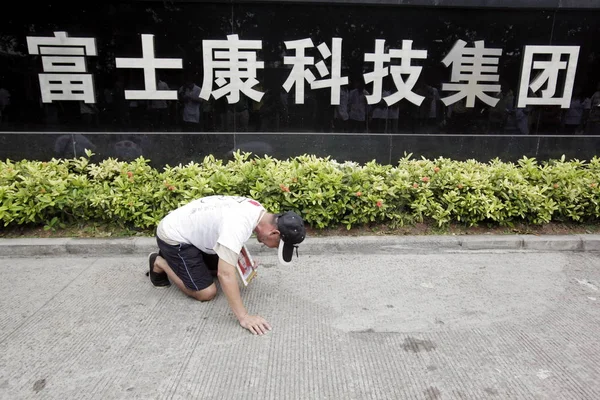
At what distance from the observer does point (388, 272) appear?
389 centimetres

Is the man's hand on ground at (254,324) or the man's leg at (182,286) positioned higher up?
the man's leg at (182,286)

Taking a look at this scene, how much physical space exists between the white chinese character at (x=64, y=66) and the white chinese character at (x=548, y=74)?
19.6 ft

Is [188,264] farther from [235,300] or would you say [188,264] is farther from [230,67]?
[230,67]

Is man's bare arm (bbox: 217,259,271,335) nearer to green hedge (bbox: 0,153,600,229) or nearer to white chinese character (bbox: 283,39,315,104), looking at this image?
green hedge (bbox: 0,153,600,229)

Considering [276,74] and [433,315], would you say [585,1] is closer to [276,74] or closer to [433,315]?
[276,74]

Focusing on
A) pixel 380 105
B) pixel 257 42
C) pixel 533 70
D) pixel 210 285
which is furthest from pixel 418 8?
pixel 210 285

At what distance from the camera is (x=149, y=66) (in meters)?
5.46

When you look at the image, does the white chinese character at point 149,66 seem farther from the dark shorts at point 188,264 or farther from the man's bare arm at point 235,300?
the man's bare arm at point 235,300

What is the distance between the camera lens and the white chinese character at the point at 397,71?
5.66m

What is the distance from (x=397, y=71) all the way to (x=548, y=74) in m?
2.18

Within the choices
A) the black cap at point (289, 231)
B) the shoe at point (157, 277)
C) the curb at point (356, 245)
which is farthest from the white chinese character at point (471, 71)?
the shoe at point (157, 277)

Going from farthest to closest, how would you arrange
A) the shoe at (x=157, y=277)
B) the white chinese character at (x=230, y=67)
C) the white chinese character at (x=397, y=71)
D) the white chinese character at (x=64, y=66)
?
the white chinese character at (x=397, y=71) → the white chinese character at (x=230, y=67) → the white chinese character at (x=64, y=66) → the shoe at (x=157, y=277)

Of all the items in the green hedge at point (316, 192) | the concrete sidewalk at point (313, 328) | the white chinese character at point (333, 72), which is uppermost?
the white chinese character at point (333, 72)

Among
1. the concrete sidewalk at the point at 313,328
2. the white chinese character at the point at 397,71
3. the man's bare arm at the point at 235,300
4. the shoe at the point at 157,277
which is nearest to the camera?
the concrete sidewalk at the point at 313,328
